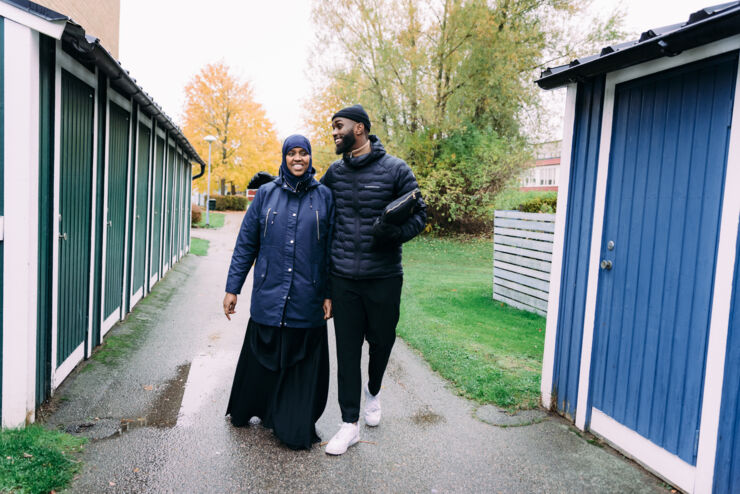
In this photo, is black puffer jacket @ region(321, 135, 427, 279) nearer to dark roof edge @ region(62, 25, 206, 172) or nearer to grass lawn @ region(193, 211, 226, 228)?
dark roof edge @ region(62, 25, 206, 172)

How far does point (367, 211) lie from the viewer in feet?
11.6

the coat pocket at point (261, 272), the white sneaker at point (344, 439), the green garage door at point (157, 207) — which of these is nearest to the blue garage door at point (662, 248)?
the white sneaker at point (344, 439)

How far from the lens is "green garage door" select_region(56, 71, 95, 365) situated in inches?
172

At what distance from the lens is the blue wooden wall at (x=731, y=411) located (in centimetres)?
281

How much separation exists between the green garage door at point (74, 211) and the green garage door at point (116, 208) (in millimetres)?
878

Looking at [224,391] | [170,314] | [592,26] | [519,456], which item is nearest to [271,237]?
[224,391]

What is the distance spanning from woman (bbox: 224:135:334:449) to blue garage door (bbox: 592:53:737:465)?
191cm

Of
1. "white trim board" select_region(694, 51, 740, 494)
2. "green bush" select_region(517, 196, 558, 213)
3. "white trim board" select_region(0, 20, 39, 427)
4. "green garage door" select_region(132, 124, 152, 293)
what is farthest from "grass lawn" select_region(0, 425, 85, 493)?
"green bush" select_region(517, 196, 558, 213)

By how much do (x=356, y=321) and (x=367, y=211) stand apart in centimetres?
72

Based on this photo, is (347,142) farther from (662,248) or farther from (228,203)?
(228,203)

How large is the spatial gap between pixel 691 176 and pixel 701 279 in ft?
1.92

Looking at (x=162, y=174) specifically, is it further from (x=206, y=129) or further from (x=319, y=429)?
(x=206, y=129)

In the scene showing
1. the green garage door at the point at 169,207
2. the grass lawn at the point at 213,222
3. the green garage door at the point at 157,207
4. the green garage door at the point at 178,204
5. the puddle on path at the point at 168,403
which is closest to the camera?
the puddle on path at the point at 168,403

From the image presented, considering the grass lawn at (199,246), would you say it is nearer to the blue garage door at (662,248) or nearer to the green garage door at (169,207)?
the green garage door at (169,207)
